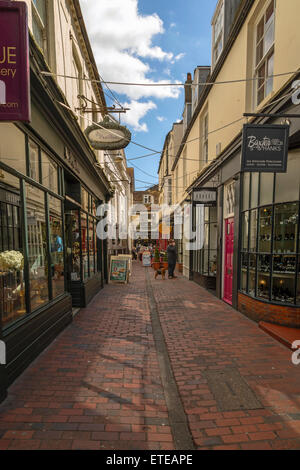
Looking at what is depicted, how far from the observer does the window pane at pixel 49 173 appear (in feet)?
15.6

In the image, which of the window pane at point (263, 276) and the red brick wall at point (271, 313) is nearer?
the red brick wall at point (271, 313)

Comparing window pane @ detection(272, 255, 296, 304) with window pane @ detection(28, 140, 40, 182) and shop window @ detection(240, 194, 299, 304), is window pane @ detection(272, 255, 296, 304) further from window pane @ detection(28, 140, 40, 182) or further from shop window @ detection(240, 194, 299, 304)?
window pane @ detection(28, 140, 40, 182)

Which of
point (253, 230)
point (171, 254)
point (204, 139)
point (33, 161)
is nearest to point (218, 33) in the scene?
point (204, 139)

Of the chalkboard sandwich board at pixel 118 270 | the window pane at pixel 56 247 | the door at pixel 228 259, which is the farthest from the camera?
the chalkboard sandwich board at pixel 118 270

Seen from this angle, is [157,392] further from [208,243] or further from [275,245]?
[208,243]

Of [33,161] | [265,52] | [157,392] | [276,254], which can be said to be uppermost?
[265,52]

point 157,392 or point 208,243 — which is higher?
point 208,243

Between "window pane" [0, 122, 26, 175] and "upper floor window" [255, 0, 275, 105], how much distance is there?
15.9ft

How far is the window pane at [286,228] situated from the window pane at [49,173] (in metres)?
4.81

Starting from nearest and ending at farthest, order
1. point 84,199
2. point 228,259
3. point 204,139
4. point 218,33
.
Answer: point 228,259 → point 84,199 → point 218,33 → point 204,139

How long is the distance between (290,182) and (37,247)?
5.14 m

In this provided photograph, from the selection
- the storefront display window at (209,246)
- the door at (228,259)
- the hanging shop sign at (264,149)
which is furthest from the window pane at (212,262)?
the hanging shop sign at (264,149)

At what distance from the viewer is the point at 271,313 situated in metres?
5.29

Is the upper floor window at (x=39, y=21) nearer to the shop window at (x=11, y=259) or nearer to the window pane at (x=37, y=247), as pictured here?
the window pane at (x=37, y=247)
